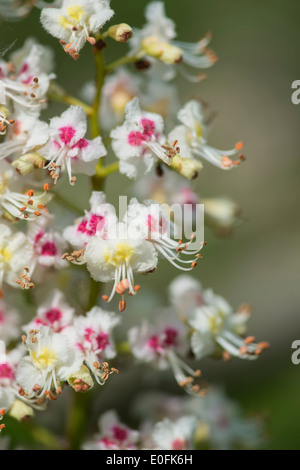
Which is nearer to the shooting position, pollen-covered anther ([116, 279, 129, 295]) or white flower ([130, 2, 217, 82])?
pollen-covered anther ([116, 279, 129, 295])

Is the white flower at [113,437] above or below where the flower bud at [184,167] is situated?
below

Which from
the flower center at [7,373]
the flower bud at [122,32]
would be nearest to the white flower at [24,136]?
the flower bud at [122,32]

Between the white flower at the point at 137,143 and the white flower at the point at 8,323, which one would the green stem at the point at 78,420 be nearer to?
the white flower at the point at 8,323

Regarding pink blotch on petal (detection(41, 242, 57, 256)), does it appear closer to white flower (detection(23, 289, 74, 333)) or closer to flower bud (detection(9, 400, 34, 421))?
white flower (detection(23, 289, 74, 333))

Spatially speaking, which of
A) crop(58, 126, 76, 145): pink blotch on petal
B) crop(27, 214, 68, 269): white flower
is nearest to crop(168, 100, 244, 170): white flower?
crop(58, 126, 76, 145): pink blotch on petal

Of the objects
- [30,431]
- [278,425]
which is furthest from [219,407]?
[30,431]
